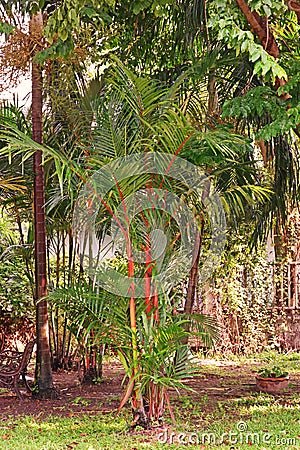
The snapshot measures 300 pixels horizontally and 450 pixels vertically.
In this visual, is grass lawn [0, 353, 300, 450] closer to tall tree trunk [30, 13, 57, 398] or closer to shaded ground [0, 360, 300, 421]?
shaded ground [0, 360, 300, 421]

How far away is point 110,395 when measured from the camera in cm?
591

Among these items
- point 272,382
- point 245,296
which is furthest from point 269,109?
point 245,296

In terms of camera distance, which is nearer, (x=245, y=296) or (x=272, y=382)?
(x=272, y=382)

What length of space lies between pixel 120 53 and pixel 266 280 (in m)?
4.34

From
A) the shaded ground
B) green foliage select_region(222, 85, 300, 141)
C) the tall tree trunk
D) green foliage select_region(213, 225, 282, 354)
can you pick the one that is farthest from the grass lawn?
green foliage select_region(213, 225, 282, 354)

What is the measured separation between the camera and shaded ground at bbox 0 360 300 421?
5.25 metres

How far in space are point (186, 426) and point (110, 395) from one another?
149cm

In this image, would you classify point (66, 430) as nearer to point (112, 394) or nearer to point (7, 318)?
point (112, 394)

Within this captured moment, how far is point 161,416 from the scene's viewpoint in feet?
14.8

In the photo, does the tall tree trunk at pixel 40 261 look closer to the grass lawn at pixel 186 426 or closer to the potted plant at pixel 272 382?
→ the grass lawn at pixel 186 426

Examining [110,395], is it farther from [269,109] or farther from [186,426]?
[269,109]

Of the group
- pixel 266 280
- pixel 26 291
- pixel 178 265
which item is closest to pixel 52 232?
pixel 26 291

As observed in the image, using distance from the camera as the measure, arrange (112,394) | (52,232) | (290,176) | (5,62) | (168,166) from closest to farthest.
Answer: (168,166) < (5,62) < (112,394) < (290,176) < (52,232)

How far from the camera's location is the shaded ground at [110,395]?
525 centimetres
